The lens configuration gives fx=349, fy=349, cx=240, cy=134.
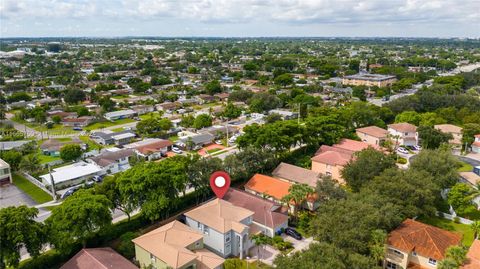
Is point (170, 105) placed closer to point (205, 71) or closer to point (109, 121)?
point (109, 121)

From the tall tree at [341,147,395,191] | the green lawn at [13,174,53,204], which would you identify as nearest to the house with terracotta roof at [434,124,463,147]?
the tall tree at [341,147,395,191]

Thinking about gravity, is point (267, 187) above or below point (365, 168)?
below

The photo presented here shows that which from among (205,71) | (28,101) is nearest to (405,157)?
(28,101)

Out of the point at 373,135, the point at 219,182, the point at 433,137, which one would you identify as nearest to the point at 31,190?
the point at 219,182

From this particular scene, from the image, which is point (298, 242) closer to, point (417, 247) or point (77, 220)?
point (417, 247)

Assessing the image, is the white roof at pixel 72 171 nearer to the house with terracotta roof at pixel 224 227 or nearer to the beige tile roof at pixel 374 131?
the house with terracotta roof at pixel 224 227

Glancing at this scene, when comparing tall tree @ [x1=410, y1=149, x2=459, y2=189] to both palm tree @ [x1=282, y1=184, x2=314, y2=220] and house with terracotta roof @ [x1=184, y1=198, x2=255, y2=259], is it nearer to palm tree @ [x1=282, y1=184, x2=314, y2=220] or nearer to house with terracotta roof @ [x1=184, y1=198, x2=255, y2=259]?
palm tree @ [x1=282, y1=184, x2=314, y2=220]
